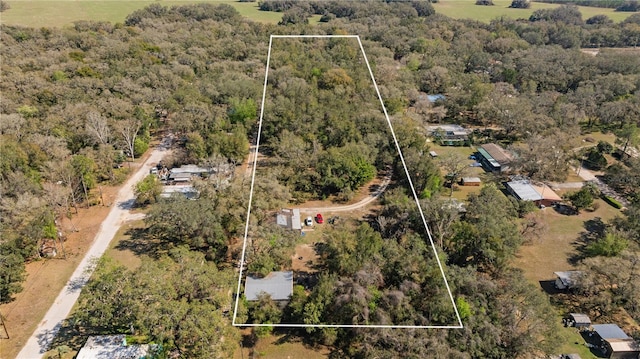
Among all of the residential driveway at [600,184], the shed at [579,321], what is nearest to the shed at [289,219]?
the shed at [579,321]

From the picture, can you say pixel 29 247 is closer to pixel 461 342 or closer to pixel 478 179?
pixel 461 342

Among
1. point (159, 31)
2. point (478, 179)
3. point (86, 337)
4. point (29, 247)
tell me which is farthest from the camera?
point (159, 31)

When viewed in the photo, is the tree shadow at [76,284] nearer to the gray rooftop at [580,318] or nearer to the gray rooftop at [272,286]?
the gray rooftop at [272,286]

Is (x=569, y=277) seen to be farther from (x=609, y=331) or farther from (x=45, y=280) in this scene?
(x=45, y=280)

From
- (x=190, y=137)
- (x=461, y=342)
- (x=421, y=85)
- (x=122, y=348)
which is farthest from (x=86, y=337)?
(x=421, y=85)

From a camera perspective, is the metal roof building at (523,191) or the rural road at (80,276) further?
the metal roof building at (523,191)

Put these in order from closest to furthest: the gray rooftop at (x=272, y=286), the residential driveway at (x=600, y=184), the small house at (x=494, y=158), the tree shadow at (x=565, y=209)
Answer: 1. the gray rooftop at (x=272, y=286)
2. the tree shadow at (x=565, y=209)
3. the residential driveway at (x=600, y=184)
4. the small house at (x=494, y=158)
